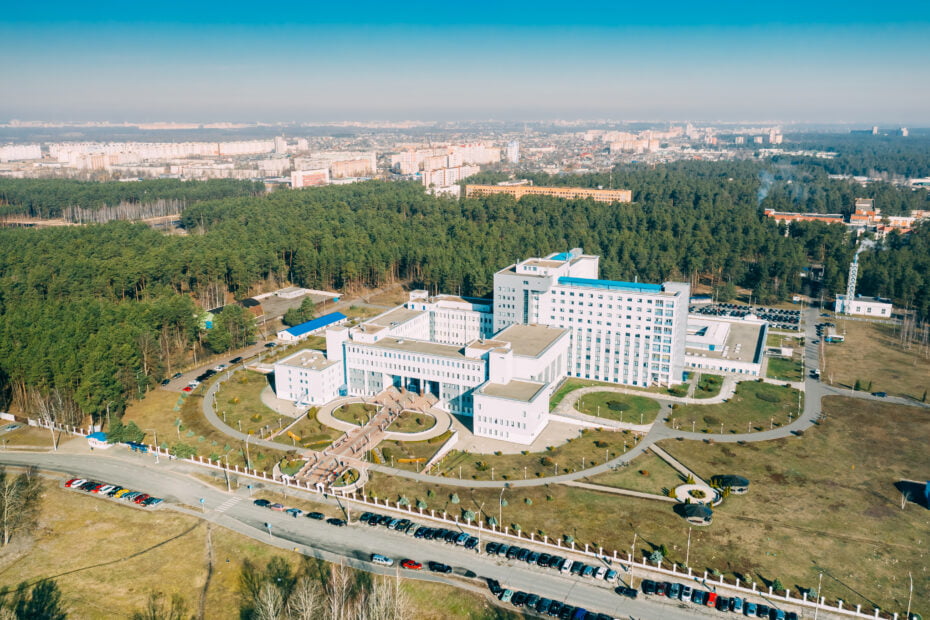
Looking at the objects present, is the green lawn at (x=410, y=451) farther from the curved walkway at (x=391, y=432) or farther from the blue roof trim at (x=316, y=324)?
the blue roof trim at (x=316, y=324)

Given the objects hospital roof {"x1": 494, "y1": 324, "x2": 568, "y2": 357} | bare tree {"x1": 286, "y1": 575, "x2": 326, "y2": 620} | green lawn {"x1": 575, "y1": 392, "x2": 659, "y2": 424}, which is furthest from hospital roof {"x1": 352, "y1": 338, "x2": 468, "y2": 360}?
bare tree {"x1": 286, "y1": 575, "x2": 326, "y2": 620}

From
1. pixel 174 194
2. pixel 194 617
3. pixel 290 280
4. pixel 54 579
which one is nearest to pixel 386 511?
pixel 194 617

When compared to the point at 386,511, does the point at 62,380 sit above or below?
above

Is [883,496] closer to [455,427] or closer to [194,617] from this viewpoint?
[455,427]

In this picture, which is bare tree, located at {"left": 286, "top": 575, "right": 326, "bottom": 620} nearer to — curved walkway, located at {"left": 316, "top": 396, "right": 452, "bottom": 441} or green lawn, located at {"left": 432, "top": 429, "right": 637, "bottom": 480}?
green lawn, located at {"left": 432, "top": 429, "right": 637, "bottom": 480}

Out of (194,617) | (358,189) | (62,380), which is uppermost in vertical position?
(358,189)

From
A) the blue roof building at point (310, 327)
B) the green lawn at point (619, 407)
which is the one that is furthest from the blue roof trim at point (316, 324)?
the green lawn at point (619, 407)

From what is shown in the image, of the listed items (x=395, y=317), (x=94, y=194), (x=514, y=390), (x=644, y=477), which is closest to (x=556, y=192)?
(x=395, y=317)
